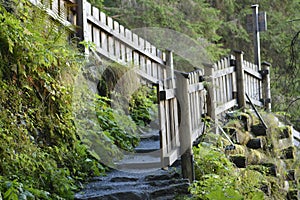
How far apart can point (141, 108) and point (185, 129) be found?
2938 millimetres

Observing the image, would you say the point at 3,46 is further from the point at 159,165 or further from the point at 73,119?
the point at 159,165

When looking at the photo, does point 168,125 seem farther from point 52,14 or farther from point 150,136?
point 52,14

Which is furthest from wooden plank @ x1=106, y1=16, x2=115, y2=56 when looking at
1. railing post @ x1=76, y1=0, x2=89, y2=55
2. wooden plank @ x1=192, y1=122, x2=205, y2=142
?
wooden plank @ x1=192, y1=122, x2=205, y2=142

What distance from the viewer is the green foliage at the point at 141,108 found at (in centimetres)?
891

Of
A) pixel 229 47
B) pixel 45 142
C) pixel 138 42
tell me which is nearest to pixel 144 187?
pixel 45 142

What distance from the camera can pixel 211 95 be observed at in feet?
26.1

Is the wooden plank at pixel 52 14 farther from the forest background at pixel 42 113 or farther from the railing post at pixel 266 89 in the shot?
the railing post at pixel 266 89

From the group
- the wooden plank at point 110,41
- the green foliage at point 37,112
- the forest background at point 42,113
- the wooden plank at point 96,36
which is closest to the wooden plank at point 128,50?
the wooden plank at point 110,41

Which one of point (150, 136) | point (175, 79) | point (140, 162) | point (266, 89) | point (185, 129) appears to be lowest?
point (140, 162)

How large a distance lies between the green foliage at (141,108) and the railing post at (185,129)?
7.98 feet

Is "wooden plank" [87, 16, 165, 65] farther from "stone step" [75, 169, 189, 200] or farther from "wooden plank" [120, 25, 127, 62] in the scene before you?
"stone step" [75, 169, 189, 200]

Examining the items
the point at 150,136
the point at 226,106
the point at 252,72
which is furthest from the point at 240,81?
the point at 150,136

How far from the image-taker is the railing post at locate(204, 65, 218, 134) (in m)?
7.89

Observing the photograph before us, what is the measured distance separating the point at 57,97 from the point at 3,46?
106 cm
